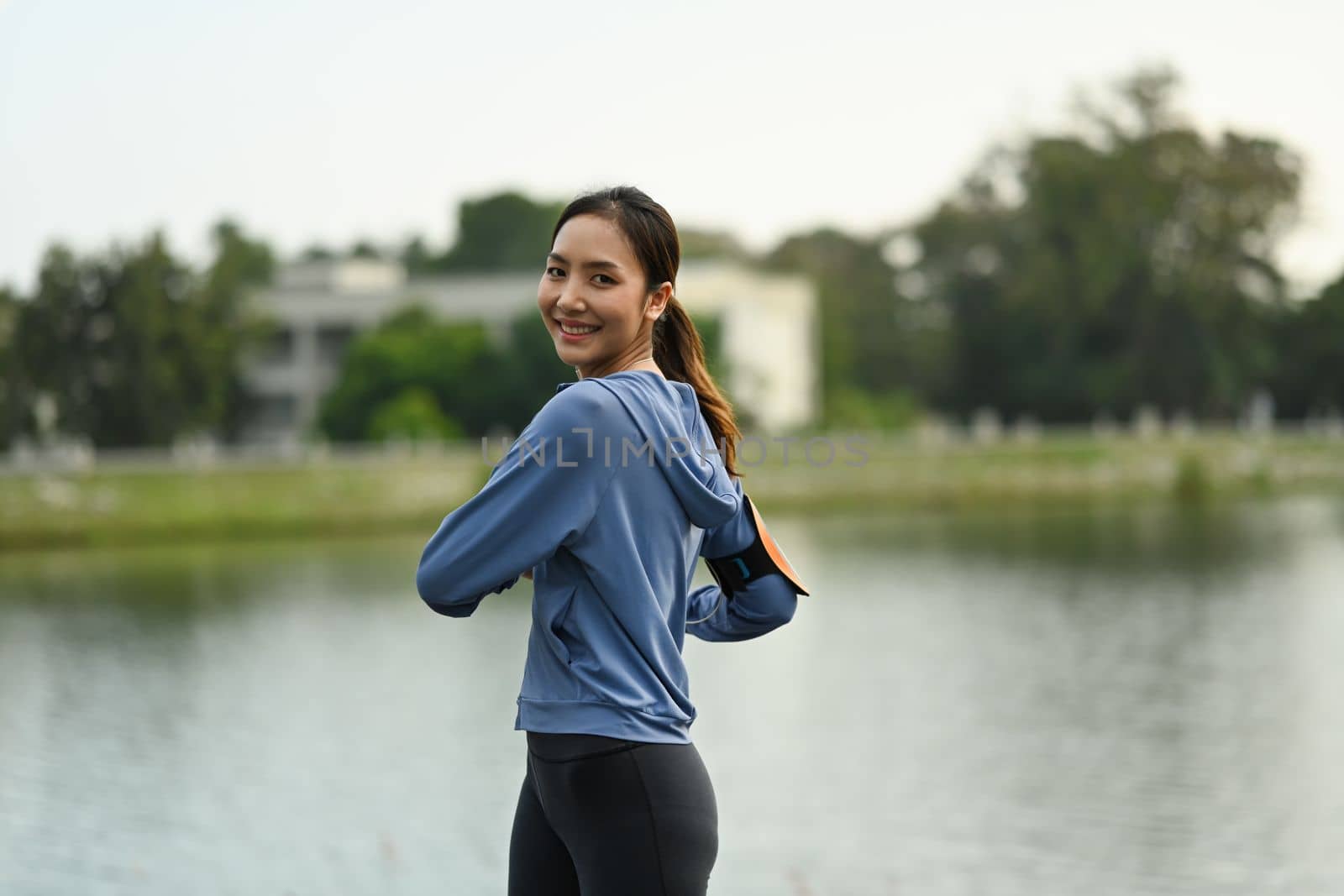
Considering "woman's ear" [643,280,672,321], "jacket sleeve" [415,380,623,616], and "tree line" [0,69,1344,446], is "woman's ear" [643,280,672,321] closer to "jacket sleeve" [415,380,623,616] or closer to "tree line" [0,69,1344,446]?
"jacket sleeve" [415,380,623,616]

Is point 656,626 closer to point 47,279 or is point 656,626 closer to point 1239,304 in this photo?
point 47,279

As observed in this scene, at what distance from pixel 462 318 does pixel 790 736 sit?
43.5 meters

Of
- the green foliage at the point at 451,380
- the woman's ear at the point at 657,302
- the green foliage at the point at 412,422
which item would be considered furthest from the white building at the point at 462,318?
the woman's ear at the point at 657,302

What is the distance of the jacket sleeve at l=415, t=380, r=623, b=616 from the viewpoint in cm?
214

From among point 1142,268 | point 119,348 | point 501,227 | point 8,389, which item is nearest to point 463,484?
point 119,348

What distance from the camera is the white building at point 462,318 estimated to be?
5381 centimetres

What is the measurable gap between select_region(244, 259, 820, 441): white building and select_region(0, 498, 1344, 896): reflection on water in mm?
30998

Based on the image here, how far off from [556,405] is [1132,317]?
56.7 m

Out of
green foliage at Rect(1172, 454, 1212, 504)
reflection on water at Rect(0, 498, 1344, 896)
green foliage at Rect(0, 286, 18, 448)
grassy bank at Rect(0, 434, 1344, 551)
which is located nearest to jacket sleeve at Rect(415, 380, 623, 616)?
reflection on water at Rect(0, 498, 1344, 896)

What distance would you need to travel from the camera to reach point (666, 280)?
2.38m

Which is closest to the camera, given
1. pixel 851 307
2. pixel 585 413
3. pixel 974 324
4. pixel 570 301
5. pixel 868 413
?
pixel 585 413

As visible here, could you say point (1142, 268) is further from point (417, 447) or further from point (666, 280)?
point (666, 280)

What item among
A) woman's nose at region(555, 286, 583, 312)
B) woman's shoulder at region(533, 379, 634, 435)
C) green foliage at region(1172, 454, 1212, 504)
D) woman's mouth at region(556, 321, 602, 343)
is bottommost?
green foliage at region(1172, 454, 1212, 504)

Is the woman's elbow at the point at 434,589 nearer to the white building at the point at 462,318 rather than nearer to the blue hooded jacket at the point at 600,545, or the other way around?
the blue hooded jacket at the point at 600,545
